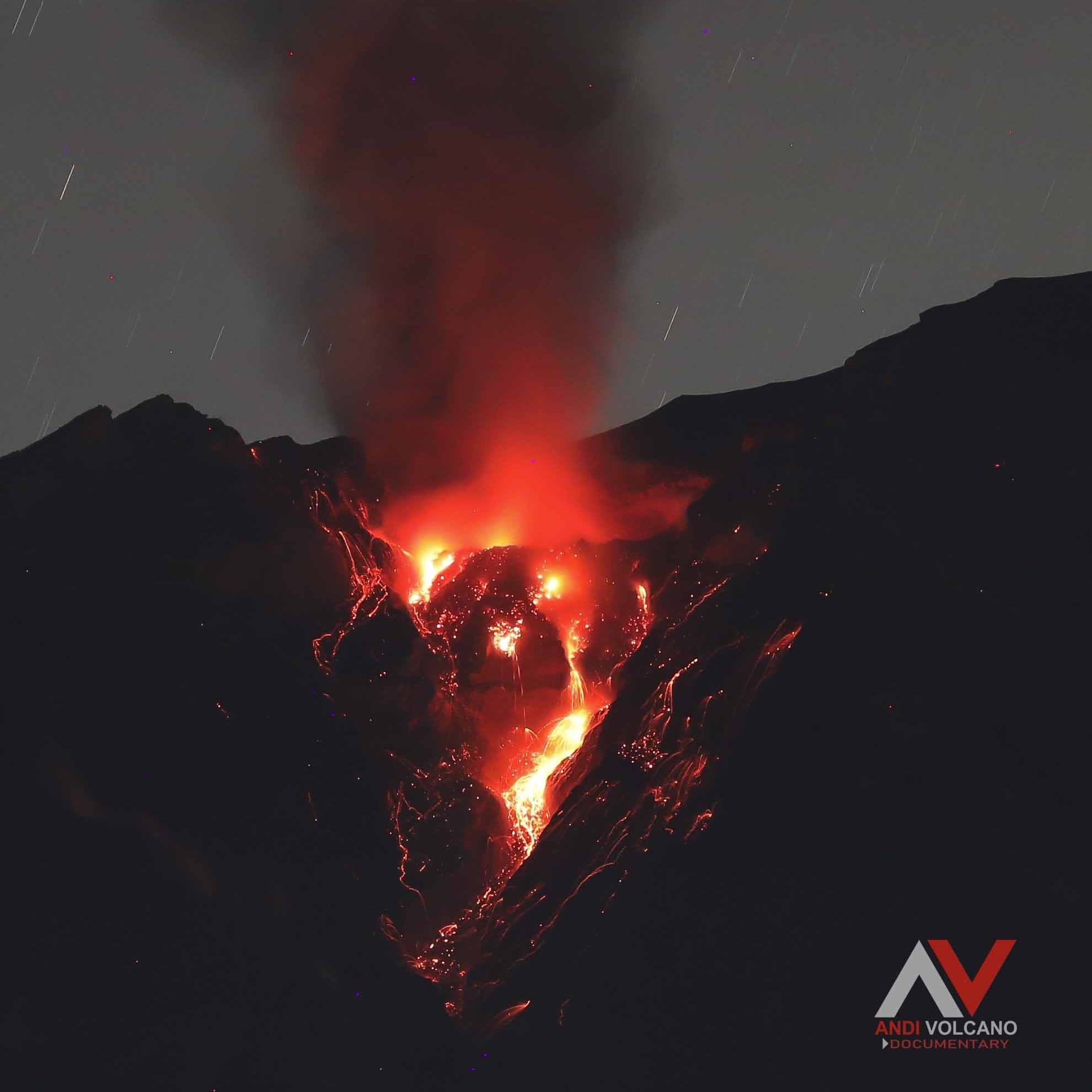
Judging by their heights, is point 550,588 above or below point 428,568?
below

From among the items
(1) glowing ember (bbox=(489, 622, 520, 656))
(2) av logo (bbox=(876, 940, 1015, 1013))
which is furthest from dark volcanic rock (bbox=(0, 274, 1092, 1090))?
(1) glowing ember (bbox=(489, 622, 520, 656))

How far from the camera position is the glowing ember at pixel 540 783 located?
39.5 metres

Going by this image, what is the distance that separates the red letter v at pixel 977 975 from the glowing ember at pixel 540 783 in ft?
51.2

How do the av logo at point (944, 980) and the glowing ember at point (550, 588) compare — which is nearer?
the av logo at point (944, 980)

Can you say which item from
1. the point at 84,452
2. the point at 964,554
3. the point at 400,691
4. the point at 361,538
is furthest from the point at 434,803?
the point at 964,554

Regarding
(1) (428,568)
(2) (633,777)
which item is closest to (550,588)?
(1) (428,568)

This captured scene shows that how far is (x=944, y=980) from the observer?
24266 mm

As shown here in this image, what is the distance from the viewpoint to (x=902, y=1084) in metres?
23.3

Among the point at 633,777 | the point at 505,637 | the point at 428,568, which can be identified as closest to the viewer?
the point at 633,777

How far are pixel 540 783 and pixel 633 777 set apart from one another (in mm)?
7689

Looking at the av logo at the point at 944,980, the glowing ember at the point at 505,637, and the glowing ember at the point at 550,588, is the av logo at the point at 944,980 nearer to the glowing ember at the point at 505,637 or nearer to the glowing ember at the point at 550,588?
the glowing ember at the point at 505,637

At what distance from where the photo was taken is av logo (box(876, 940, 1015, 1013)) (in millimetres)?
23891

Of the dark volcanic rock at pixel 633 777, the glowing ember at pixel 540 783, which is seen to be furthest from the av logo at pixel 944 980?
the glowing ember at pixel 540 783

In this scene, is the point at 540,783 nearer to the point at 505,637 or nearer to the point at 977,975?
the point at 505,637
